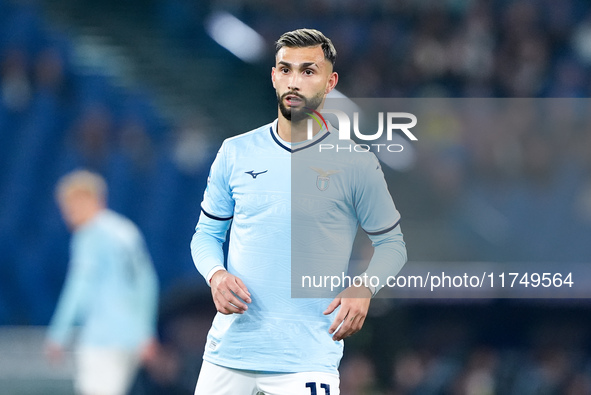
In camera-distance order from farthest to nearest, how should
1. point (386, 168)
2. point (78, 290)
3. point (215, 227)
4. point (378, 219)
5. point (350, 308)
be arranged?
1. point (78, 290)
2. point (386, 168)
3. point (215, 227)
4. point (378, 219)
5. point (350, 308)

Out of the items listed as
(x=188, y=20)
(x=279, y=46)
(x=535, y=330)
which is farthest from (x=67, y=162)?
(x=279, y=46)

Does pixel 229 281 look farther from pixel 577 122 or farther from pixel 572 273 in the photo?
pixel 577 122

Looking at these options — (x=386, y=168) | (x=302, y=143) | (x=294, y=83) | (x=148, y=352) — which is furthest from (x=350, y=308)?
(x=148, y=352)

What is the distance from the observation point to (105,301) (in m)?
6.27

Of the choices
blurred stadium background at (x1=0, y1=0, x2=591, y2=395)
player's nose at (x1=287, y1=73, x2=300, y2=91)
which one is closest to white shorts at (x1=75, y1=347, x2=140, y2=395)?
blurred stadium background at (x1=0, y1=0, x2=591, y2=395)

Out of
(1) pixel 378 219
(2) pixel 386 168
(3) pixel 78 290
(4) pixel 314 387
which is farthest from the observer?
(3) pixel 78 290

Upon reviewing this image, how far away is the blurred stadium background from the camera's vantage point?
6.75 meters

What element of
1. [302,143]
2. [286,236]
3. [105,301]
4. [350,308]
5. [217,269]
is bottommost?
[350,308]

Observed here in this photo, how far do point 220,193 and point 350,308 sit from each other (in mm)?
661

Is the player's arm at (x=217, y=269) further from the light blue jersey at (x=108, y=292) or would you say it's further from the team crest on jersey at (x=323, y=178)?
the light blue jersey at (x=108, y=292)

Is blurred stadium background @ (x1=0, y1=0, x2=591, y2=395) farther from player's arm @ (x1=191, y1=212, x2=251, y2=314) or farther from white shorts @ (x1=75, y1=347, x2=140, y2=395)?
player's arm @ (x1=191, y1=212, x2=251, y2=314)

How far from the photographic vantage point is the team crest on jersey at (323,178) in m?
3.17

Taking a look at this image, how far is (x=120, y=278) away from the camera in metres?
6.29

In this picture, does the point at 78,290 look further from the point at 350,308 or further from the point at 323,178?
the point at 350,308
